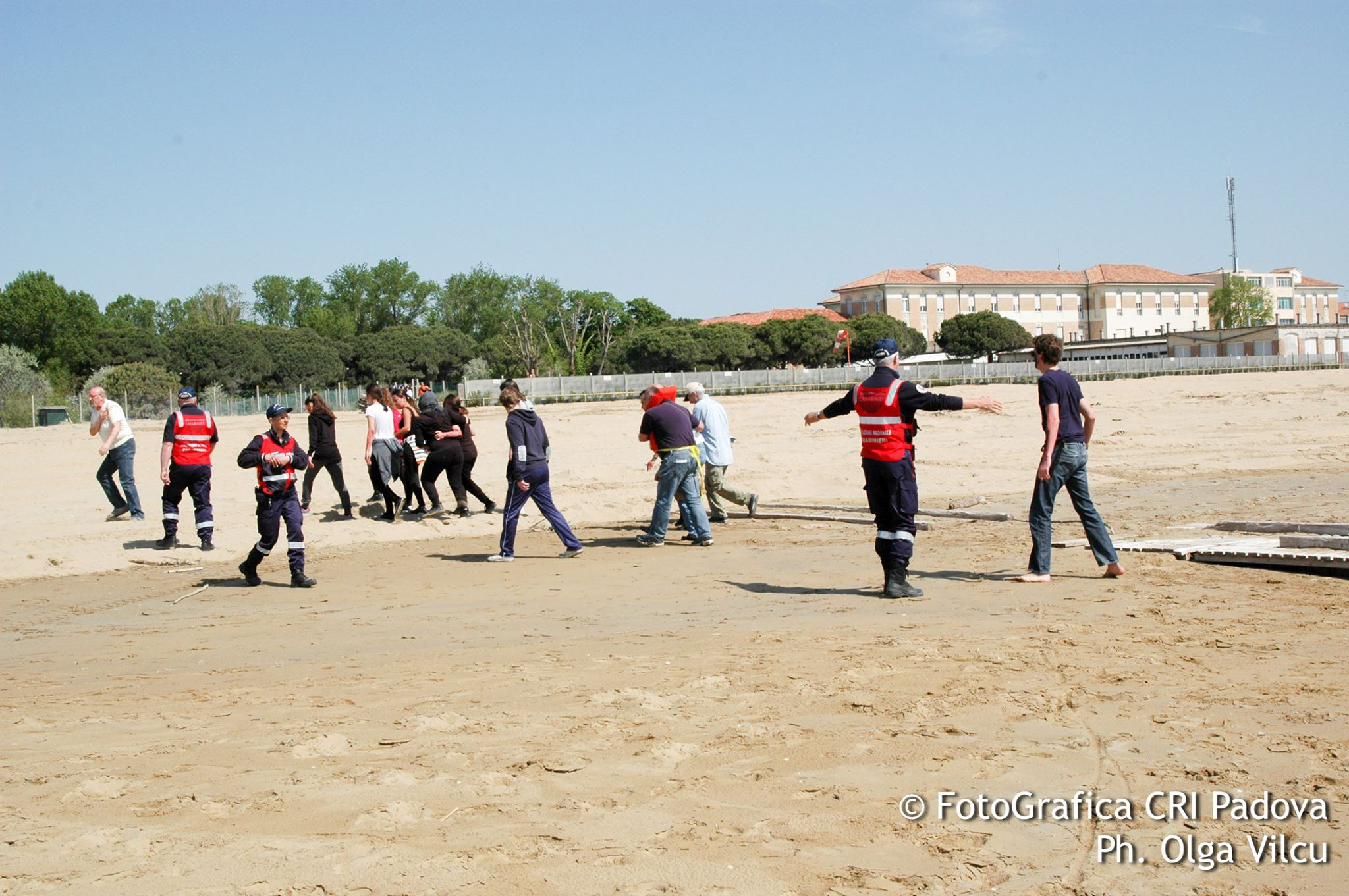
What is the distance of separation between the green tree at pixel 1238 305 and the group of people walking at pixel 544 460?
378 feet

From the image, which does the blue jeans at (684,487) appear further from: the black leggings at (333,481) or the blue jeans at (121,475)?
the blue jeans at (121,475)

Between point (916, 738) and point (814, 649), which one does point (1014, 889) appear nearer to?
point (916, 738)

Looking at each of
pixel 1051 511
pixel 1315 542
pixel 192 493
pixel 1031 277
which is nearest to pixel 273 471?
pixel 192 493

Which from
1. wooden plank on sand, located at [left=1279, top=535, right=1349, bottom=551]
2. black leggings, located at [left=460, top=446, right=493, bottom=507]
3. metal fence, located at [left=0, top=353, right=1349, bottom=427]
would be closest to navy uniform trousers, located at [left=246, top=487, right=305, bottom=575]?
black leggings, located at [left=460, top=446, right=493, bottom=507]

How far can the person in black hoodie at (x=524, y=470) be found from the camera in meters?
11.6

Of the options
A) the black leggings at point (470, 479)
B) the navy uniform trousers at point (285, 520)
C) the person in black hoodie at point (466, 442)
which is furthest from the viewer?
the black leggings at point (470, 479)

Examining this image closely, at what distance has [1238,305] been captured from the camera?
389 feet

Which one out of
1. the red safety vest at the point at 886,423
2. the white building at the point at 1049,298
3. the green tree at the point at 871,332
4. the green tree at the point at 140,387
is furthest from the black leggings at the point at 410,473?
the white building at the point at 1049,298

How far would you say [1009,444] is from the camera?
22766mm

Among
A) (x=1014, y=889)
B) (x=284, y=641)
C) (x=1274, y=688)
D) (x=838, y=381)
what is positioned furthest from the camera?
(x=838, y=381)

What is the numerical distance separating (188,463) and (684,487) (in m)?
5.48

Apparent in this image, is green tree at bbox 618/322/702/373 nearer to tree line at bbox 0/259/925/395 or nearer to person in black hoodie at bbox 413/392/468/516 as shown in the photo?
tree line at bbox 0/259/925/395

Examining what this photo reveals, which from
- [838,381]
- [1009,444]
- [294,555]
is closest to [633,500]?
[294,555]

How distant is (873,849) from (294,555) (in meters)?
8.03
